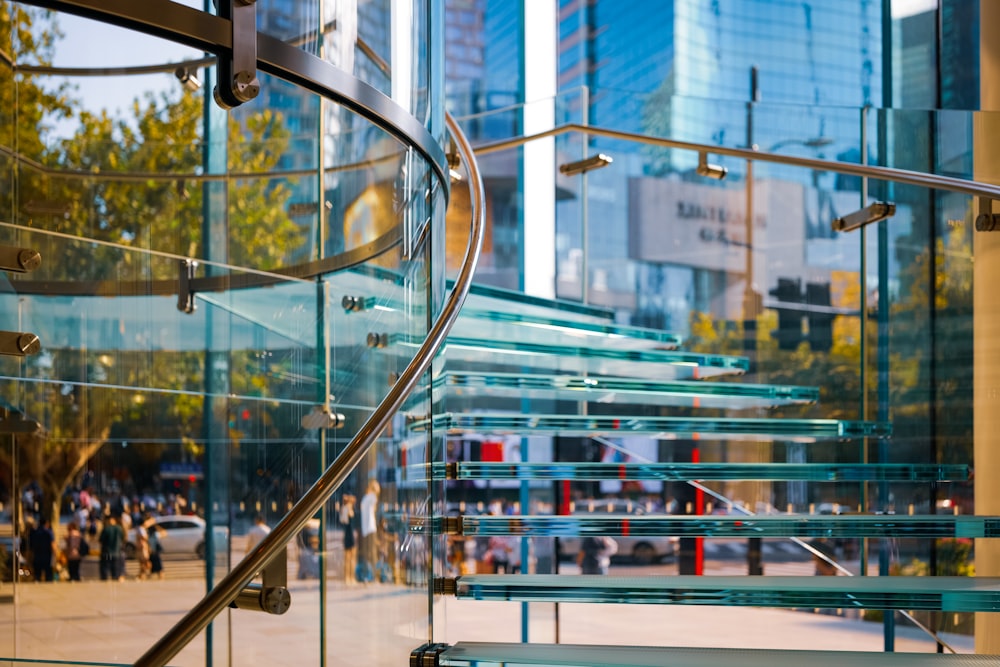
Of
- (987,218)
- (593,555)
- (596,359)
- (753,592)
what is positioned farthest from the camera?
(593,555)

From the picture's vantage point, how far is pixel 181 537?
6.85ft

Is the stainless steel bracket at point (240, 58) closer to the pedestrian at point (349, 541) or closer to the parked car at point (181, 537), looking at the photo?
the pedestrian at point (349, 541)

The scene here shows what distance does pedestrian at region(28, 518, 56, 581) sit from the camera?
6.21 feet

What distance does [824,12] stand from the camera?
21.7 ft

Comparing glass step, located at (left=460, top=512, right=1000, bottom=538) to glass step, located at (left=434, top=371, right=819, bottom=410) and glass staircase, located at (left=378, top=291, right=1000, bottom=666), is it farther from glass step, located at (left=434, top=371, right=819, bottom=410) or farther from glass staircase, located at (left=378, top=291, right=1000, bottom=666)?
glass step, located at (left=434, top=371, right=819, bottom=410)

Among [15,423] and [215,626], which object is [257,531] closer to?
[215,626]

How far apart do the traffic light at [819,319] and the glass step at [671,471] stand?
154cm

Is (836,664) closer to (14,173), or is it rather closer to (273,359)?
(273,359)

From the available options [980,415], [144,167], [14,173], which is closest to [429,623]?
[14,173]

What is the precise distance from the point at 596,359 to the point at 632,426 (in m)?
0.86

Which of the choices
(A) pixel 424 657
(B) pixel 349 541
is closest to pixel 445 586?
(A) pixel 424 657

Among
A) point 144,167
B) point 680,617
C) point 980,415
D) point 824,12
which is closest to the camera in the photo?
point 144,167

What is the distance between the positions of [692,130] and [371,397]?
3.22 meters

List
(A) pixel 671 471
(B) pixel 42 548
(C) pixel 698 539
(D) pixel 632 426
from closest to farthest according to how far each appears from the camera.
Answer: (B) pixel 42 548
(A) pixel 671 471
(D) pixel 632 426
(C) pixel 698 539
